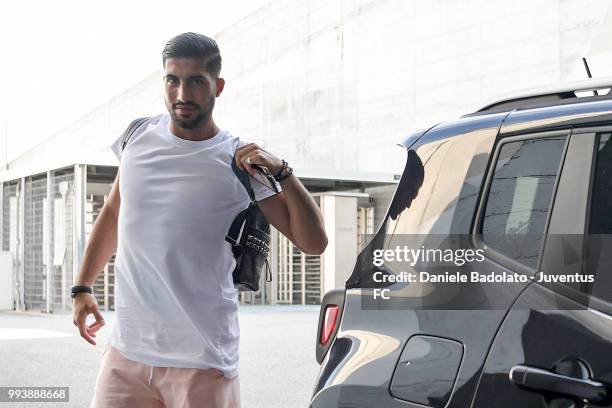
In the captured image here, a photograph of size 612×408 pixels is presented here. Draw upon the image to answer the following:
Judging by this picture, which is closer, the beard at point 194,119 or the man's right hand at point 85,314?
the beard at point 194,119

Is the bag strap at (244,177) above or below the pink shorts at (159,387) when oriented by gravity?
above

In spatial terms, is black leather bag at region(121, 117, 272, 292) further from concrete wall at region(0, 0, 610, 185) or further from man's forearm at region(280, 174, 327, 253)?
concrete wall at region(0, 0, 610, 185)

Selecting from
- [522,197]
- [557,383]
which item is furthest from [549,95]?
[557,383]

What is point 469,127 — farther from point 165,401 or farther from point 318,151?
point 318,151

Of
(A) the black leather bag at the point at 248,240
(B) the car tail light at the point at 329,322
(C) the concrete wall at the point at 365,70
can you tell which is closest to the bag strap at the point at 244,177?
(A) the black leather bag at the point at 248,240

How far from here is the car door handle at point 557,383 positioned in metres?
2.16

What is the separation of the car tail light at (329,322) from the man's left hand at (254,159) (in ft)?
1.50

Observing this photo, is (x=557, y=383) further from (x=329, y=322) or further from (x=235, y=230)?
(x=235, y=230)

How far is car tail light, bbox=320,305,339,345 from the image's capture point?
2.96m

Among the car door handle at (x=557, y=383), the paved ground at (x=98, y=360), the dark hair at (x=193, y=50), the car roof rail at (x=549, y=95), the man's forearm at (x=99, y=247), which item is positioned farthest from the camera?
the paved ground at (x=98, y=360)

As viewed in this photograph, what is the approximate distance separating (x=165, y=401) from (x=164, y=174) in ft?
2.01

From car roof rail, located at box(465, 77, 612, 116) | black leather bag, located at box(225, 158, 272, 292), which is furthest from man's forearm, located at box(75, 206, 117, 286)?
car roof rail, located at box(465, 77, 612, 116)

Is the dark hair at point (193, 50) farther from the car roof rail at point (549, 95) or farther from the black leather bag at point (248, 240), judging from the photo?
the car roof rail at point (549, 95)

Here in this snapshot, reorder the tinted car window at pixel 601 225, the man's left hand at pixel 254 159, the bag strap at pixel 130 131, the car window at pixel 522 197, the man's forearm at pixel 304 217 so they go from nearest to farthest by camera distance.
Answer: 1. the tinted car window at pixel 601 225
2. the car window at pixel 522 197
3. the man's left hand at pixel 254 159
4. the man's forearm at pixel 304 217
5. the bag strap at pixel 130 131
